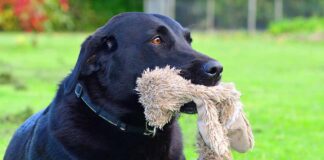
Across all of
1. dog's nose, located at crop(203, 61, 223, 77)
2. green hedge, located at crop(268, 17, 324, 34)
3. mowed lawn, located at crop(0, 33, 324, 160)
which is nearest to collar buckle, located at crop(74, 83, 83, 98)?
dog's nose, located at crop(203, 61, 223, 77)

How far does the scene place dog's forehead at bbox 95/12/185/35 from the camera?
15.4 feet

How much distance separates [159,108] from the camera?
4.32 m

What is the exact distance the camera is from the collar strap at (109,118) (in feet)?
15.1

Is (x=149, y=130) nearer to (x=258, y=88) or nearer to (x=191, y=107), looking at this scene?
(x=191, y=107)

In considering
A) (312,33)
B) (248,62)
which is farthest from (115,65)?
(312,33)

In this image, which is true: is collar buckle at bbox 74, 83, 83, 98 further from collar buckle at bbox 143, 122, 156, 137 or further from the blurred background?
the blurred background

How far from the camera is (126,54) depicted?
4621 millimetres

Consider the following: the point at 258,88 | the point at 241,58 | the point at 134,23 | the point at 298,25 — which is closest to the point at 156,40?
the point at 134,23

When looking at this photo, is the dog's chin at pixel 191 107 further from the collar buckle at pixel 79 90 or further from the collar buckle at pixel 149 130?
the collar buckle at pixel 79 90

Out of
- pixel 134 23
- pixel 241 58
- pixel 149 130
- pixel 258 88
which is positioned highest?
pixel 134 23

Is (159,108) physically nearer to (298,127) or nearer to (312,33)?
(298,127)

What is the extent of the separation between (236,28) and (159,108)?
3228 centimetres

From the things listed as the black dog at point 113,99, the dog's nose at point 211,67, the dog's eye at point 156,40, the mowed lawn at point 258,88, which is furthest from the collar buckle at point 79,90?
the mowed lawn at point 258,88

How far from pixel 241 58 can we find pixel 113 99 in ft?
56.4
